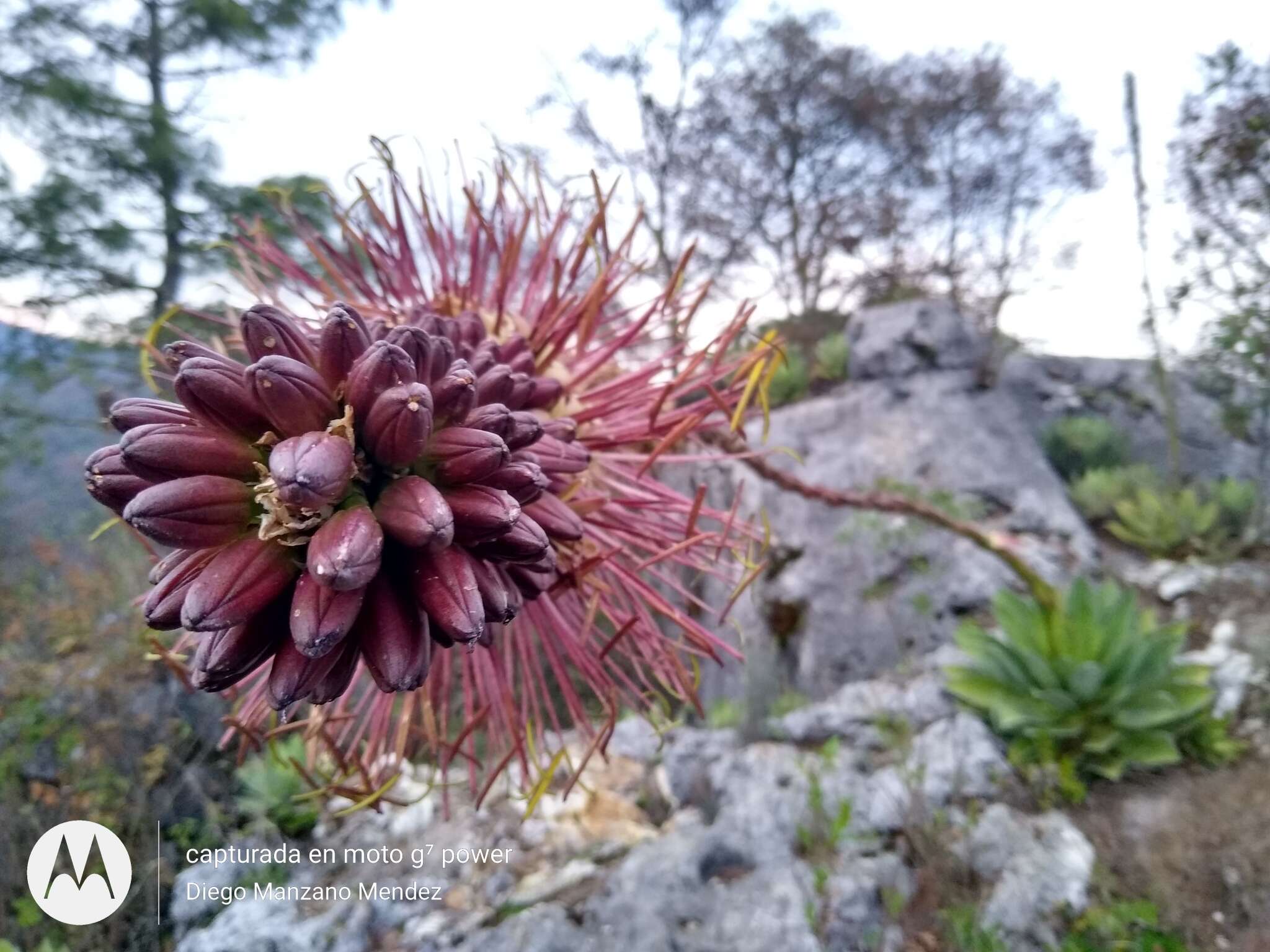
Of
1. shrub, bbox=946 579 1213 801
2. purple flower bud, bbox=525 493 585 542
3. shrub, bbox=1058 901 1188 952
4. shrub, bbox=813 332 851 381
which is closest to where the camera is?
purple flower bud, bbox=525 493 585 542

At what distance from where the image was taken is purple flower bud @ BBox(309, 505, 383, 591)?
0.45 meters

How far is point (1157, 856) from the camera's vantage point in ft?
4.63

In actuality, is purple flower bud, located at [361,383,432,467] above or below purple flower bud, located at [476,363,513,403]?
below

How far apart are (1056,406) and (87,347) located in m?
6.61

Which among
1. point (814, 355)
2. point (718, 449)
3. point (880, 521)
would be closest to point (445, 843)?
point (718, 449)

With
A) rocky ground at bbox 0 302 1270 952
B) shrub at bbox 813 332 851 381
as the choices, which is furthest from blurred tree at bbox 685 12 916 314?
rocky ground at bbox 0 302 1270 952

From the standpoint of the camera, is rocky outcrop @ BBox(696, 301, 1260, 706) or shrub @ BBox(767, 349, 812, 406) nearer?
rocky outcrop @ BBox(696, 301, 1260, 706)

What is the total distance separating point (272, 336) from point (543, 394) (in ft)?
1.04

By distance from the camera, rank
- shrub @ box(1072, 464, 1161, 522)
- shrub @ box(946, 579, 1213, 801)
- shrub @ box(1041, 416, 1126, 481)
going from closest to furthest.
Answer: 1. shrub @ box(946, 579, 1213, 801)
2. shrub @ box(1072, 464, 1161, 522)
3. shrub @ box(1041, 416, 1126, 481)

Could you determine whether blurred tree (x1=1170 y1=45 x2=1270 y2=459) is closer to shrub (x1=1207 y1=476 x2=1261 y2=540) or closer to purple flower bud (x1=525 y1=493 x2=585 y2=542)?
shrub (x1=1207 y1=476 x2=1261 y2=540)

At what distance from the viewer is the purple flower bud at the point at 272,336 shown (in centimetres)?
53

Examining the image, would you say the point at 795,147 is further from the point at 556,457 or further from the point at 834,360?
the point at 556,457

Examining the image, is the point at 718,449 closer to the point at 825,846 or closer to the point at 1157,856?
the point at 825,846

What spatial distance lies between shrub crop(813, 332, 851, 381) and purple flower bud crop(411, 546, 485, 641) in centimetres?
475
